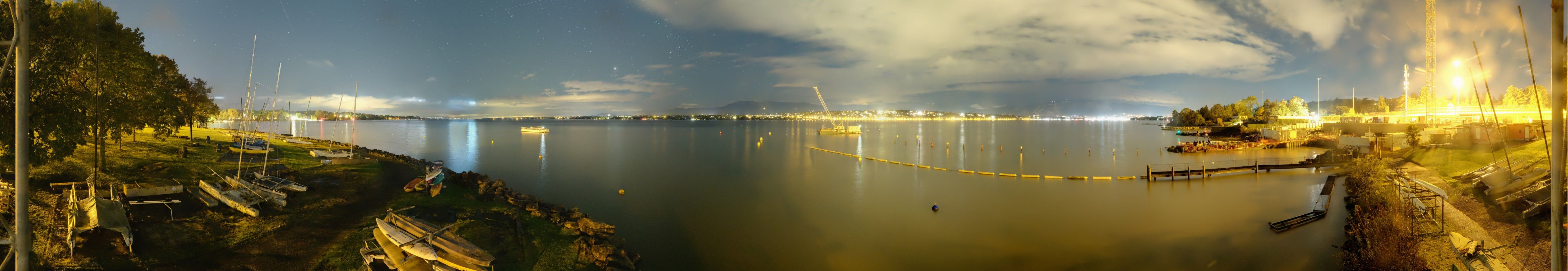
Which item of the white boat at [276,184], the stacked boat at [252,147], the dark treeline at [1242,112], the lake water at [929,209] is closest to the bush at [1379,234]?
the lake water at [929,209]

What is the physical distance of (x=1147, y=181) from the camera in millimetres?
30547

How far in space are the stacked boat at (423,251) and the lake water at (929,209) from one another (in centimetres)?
454

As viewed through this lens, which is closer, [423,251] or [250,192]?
[423,251]

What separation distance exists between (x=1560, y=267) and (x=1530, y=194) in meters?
15.9

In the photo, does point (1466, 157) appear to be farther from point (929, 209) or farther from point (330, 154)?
point (330, 154)

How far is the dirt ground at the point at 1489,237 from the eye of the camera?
11977 millimetres

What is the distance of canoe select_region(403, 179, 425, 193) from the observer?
2057 centimetres

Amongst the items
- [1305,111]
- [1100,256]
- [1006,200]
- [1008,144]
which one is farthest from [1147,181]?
[1305,111]

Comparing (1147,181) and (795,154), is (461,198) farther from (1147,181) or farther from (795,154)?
(795,154)

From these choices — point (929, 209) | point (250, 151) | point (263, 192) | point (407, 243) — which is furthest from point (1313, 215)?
point (250, 151)

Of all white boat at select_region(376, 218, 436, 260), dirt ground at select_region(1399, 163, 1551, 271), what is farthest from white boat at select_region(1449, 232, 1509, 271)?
white boat at select_region(376, 218, 436, 260)

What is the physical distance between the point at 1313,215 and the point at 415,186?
104 ft

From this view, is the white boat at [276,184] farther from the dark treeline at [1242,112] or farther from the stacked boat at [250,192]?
the dark treeline at [1242,112]

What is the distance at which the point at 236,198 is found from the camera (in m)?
14.4
